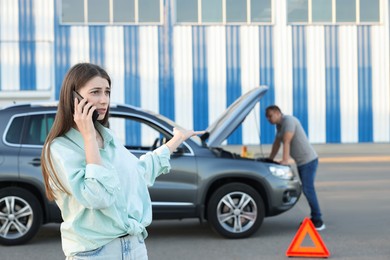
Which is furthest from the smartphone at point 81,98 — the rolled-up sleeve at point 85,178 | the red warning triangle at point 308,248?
the red warning triangle at point 308,248

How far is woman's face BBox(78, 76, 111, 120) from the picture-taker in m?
2.84

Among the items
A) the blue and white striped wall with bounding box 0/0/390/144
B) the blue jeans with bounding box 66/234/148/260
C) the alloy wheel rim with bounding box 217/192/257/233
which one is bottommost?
the alloy wheel rim with bounding box 217/192/257/233

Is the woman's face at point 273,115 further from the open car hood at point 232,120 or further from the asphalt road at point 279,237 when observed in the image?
the asphalt road at point 279,237

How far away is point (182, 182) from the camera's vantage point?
29.5 feet

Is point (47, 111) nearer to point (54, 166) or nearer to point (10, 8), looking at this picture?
point (54, 166)

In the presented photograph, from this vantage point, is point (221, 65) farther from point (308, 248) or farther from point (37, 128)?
point (308, 248)

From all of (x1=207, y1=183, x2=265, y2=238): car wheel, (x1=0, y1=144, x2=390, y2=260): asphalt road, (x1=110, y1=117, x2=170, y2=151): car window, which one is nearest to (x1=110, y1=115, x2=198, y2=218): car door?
(x1=207, y1=183, x2=265, y2=238): car wheel

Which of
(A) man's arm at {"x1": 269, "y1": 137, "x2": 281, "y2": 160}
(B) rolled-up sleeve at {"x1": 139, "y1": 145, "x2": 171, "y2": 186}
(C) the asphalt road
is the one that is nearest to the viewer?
(B) rolled-up sleeve at {"x1": 139, "y1": 145, "x2": 171, "y2": 186}

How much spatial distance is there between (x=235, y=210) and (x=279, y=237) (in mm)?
719

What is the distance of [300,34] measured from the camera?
27.4 meters

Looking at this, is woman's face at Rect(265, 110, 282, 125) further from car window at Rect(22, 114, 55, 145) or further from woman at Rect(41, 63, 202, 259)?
woman at Rect(41, 63, 202, 259)

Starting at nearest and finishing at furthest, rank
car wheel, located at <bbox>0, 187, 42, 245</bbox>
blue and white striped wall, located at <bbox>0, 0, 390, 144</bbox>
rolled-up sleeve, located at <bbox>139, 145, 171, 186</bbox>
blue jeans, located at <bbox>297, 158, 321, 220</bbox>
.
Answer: rolled-up sleeve, located at <bbox>139, 145, 171, 186</bbox> < car wheel, located at <bbox>0, 187, 42, 245</bbox> < blue jeans, located at <bbox>297, 158, 321, 220</bbox> < blue and white striped wall, located at <bbox>0, 0, 390, 144</bbox>

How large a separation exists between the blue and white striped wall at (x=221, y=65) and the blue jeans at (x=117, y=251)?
78.0 ft

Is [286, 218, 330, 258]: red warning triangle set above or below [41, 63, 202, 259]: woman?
below
